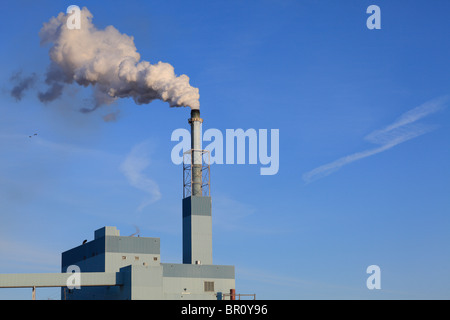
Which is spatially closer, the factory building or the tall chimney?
the factory building

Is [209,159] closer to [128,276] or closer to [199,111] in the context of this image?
[199,111]

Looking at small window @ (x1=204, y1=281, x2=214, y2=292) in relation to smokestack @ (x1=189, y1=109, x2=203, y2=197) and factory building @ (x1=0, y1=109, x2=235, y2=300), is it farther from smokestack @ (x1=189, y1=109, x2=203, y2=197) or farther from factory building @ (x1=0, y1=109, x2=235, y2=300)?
smokestack @ (x1=189, y1=109, x2=203, y2=197)

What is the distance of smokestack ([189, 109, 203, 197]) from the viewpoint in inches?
3477

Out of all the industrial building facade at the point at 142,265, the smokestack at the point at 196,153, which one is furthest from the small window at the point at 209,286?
the smokestack at the point at 196,153

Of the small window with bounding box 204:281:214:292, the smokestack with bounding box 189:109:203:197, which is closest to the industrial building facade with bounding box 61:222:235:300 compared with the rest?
the small window with bounding box 204:281:214:292

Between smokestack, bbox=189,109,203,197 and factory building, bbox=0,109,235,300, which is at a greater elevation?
smokestack, bbox=189,109,203,197

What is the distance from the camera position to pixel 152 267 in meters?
75.1

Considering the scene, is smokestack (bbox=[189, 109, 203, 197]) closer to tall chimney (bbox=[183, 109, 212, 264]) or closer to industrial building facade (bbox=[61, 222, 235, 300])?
tall chimney (bbox=[183, 109, 212, 264])

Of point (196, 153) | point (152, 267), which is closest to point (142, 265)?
point (152, 267)

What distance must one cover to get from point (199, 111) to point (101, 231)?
21225 mm

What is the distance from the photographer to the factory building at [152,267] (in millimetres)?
74438

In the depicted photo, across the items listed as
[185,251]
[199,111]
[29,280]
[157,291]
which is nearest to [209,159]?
[199,111]
